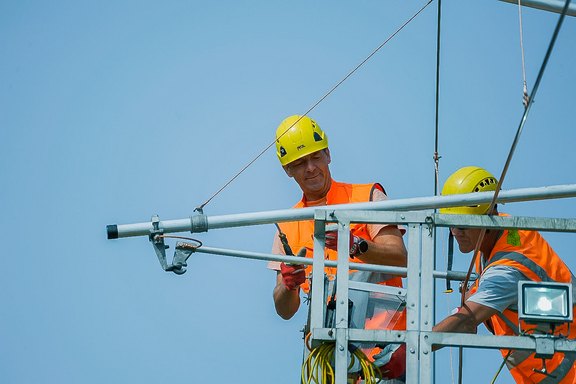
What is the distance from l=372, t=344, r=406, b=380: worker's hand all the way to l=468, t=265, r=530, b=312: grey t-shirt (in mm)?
661

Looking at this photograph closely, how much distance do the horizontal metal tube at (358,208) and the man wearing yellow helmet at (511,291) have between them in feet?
0.61

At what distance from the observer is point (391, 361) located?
22.3 ft

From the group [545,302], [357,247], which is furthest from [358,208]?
[545,302]

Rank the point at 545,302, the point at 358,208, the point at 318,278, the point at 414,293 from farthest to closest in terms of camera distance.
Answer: the point at 358,208 → the point at 318,278 → the point at 414,293 → the point at 545,302

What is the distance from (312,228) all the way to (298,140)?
0.94 m

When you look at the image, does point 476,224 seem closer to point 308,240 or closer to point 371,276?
point 371,276

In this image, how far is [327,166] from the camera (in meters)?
9.48

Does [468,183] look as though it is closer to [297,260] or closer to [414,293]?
[297,260]

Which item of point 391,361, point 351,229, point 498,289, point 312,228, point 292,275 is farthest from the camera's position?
point 312,228

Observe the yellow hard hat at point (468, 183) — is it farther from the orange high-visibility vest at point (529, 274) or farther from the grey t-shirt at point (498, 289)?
the grey t-shirt at point (498, 289)

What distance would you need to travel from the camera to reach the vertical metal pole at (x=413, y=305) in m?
5.96

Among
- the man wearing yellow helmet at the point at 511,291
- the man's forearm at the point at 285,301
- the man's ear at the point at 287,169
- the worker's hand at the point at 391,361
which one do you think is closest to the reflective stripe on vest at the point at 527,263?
the man wearing yellow helmet at the point at 511,291

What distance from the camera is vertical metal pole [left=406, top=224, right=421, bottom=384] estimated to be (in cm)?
596

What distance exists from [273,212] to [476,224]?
63.3 inches
